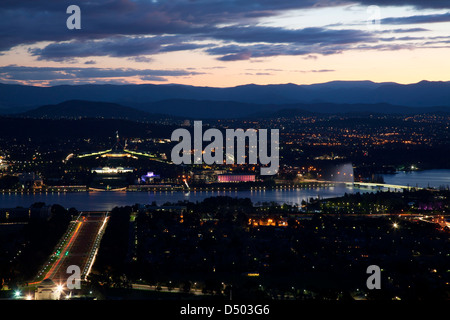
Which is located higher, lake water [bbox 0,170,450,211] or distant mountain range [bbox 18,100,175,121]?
distant mountain range [bbox 18,100,175,121]

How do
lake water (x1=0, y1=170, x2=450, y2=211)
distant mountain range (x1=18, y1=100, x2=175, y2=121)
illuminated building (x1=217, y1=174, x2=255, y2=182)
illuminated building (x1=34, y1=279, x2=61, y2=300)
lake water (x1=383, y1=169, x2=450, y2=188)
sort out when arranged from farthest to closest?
1. distant mountain range (x1=18, y1=100, x2=175, y2=121)
2. lake water (x1=383, y1=169, x2=450, y2=188)
3. illuminated building (x1=217, y1=174, x2=255, y2=182)
4. lake water (x1=0, y1=170, x2=450, y2=211)
5. illuminated building (x1=34, y1=279, x2=61, y2=300)

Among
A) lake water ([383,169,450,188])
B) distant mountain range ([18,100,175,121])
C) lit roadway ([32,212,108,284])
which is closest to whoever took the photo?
lit roadway ([32,212,108,284])

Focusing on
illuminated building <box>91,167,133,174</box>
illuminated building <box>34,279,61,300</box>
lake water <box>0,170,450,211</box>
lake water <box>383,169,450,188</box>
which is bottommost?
lake water <box>383,169,450,188</box>

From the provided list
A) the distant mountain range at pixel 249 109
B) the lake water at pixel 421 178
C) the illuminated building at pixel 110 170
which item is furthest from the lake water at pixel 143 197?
the distant mountain range at pixel 249 109

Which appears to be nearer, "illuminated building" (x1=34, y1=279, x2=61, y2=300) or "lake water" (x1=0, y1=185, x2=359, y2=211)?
"illuminated building" (x1=34, y1=279, x2=61, y2=300)

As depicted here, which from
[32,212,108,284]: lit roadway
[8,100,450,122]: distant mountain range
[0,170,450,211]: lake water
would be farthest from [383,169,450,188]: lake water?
[8,100,450,122]: distant mountain range

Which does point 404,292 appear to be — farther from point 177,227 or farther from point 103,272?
point 177,227

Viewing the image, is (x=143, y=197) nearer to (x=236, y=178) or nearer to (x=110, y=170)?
(x=236, y=178)

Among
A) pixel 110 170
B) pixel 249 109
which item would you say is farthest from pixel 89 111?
pixel 110 170

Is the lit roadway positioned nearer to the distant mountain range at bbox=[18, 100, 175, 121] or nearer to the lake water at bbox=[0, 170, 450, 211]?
the lake water at bbox=[0, 170, 450, 211]
